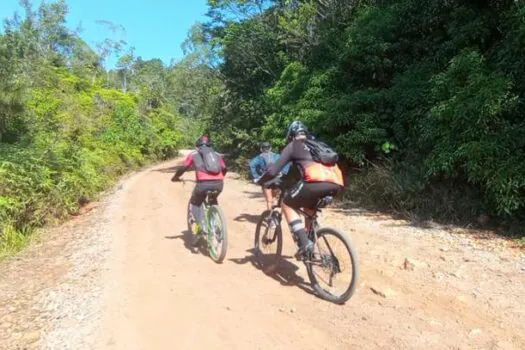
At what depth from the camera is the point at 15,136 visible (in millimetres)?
13398

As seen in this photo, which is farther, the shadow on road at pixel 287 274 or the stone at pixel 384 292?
the shadow on road at pixel 287 274

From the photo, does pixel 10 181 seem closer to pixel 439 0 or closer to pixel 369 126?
pixel 369 126

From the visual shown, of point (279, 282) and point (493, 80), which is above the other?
point (493, 80)

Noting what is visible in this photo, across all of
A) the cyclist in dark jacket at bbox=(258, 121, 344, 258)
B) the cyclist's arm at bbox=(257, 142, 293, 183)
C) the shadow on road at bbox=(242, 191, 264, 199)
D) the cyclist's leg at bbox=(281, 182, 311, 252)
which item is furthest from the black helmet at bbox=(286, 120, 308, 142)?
the shadow on road at bbox=(242, 191, 264, 199)

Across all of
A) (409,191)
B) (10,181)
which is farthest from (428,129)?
(10,181)

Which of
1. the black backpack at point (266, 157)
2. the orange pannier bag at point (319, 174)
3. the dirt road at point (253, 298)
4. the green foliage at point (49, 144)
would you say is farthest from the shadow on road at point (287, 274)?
the green foliage at point (49, 144)

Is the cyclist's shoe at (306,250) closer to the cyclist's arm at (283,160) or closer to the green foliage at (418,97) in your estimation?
the cyclist's arm at (283,160)

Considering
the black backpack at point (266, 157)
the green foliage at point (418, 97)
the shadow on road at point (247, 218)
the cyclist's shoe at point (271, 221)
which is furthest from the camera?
the shadow on road at point (247, 218)

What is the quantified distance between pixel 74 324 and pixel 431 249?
5112 millimetres

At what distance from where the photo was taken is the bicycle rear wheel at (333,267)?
4824 millimetres

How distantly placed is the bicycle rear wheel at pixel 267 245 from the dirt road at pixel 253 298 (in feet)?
0.55

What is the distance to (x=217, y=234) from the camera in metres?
6.91

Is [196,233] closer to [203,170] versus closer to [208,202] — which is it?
[208,202]

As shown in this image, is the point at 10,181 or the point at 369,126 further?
the point at 369,126
